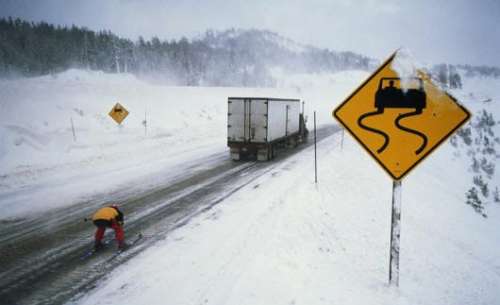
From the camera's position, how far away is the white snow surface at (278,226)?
4977 mm

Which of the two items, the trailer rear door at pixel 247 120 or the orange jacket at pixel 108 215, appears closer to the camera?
the orange jacket at pixel 108 215

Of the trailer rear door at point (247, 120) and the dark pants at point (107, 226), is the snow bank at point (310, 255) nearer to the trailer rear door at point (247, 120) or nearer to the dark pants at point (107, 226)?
the dark pants at point (107, 226)

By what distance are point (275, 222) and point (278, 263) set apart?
187 centimetres

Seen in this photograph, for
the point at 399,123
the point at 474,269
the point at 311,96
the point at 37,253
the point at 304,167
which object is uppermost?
the point at 311,96

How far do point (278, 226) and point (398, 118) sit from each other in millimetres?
4119

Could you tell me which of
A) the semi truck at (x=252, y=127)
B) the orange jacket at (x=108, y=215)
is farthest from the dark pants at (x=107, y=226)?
the semi truck at (x=252, y=127)

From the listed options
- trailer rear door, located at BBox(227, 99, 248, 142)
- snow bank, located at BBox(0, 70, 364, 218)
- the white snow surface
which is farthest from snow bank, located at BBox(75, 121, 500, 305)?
snow bank, located at BBox(0, 70, 364, 218)

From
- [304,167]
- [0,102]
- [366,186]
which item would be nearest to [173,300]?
[366,186]

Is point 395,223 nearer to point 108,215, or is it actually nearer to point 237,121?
point 108,215

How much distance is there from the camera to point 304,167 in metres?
13.5

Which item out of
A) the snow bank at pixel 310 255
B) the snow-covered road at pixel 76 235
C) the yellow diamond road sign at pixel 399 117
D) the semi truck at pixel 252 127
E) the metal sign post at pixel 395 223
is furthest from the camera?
the semi truck at pixel 252 127

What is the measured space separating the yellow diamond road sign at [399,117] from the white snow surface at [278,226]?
202 centimetres

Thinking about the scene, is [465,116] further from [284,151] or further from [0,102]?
[0,102]

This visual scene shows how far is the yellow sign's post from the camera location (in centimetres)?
352
